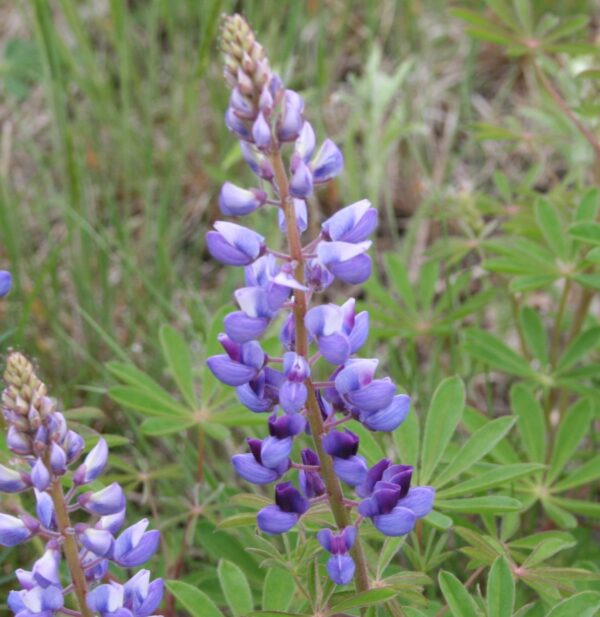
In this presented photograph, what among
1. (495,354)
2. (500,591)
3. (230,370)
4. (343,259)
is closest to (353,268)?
(343,259)

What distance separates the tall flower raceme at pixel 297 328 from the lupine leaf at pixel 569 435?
0.83m

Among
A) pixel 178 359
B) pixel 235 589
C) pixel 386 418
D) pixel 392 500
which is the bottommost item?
pixel 235 589

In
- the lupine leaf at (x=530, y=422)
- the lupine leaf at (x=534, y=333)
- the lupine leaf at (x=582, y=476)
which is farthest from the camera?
the lupine leaf at (x=534, y=333)

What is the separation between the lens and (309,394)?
5.07ft

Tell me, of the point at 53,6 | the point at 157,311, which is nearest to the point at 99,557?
the point at 157,311

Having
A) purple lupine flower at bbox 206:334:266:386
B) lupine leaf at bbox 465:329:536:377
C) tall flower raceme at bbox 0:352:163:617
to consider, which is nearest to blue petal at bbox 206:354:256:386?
purple lupine flower at bbox 206:334:266:386

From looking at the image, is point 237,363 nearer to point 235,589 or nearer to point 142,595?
point 142,595

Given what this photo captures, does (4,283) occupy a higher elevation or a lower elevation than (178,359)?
higher

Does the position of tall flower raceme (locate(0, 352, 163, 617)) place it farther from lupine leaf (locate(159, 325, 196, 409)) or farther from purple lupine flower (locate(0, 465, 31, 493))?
lupine leaf (locate(159, 325, 196, 409))

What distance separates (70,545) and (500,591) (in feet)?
2.33

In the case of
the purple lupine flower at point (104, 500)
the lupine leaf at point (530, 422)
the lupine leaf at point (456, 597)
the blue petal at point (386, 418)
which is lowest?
the lupine leaf at point (530, 422)

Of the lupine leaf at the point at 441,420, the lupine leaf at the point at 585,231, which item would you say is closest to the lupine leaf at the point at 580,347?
the lupine leaf at the point at 585,231

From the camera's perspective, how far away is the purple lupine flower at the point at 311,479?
1.63 meters

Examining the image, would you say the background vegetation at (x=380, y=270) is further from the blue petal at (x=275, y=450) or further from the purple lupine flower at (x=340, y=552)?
the blue petal at (x=275, y=450)
